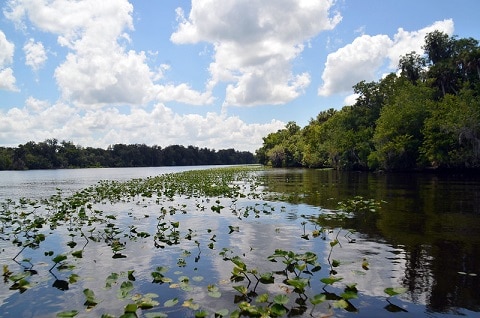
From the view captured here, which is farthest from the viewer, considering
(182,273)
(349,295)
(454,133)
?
(454,133)

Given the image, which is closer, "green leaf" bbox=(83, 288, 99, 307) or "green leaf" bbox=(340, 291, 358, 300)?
"green leaf" bbox=(340, 291, 358, 300)

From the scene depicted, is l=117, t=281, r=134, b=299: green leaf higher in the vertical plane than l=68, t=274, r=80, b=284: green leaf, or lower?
higher

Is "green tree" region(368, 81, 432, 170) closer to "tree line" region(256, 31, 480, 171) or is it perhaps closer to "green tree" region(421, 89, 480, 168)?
"tree line" region(256, 31, 480, 171)

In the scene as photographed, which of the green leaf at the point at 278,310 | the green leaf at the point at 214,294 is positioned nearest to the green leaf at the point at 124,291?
the green leaf at the point at 214,294

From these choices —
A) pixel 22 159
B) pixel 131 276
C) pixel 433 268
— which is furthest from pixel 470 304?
pixel 22 159

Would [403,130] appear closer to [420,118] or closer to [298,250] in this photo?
[420,118]

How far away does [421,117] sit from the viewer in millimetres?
53469

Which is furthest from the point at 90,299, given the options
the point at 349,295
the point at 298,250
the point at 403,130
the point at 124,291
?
the point at 403,130

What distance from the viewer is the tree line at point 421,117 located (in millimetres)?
44006

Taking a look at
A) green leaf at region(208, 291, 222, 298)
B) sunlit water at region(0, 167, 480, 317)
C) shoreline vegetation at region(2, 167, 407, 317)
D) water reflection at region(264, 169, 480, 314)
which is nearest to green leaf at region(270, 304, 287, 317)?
shoreline vegetation at region(2, 167, 407, 317)

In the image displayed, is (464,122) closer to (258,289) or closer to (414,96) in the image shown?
(414,96)

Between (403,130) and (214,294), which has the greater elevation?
(403,130)

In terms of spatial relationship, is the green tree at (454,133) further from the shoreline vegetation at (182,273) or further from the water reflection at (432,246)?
the shoreline vegetation at (182,273)

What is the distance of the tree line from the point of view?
144 feet
